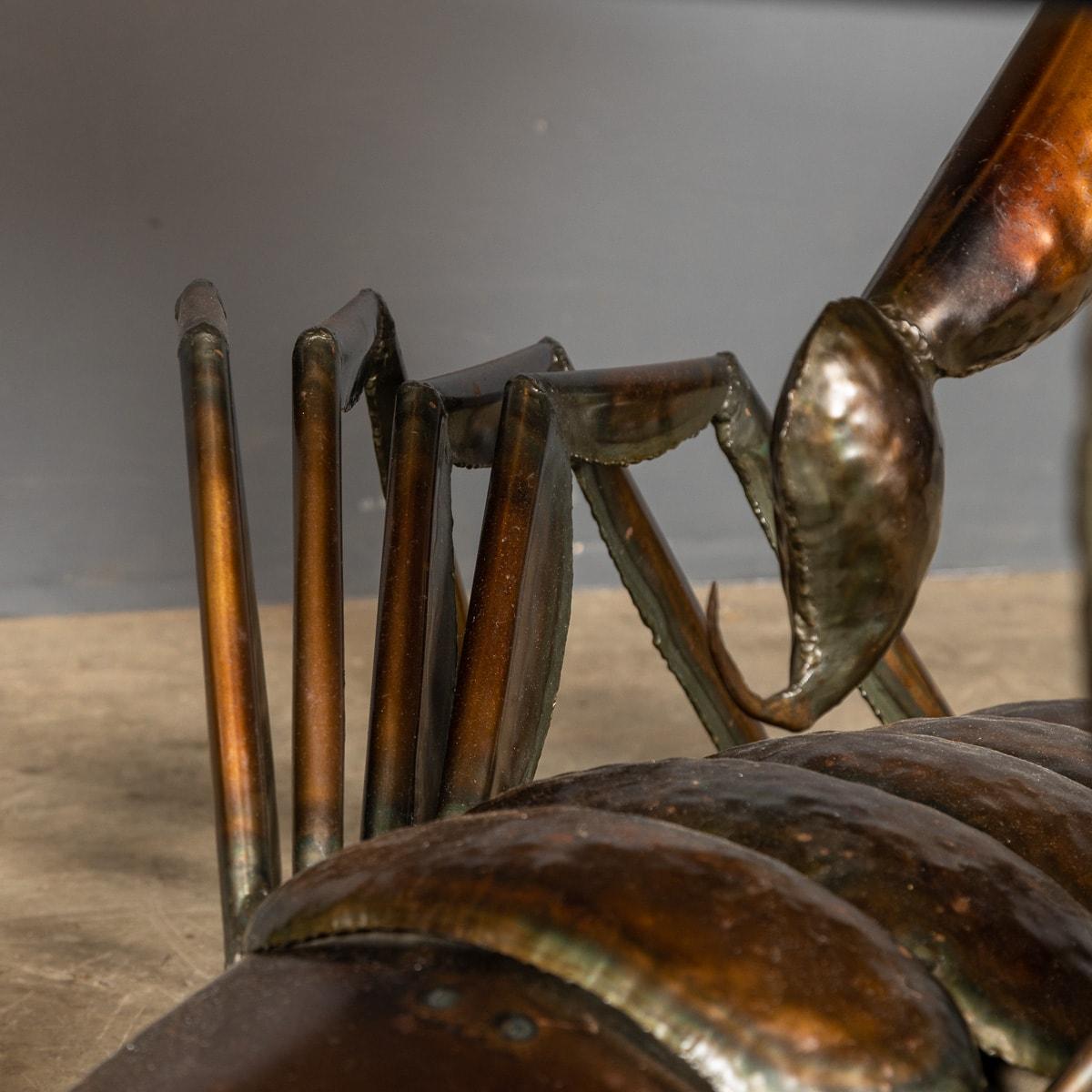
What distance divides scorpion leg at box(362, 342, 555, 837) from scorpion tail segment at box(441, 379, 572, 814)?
0.04m

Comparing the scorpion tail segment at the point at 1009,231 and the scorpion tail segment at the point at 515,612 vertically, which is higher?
the scorpion tail segment at the point at 1009,231

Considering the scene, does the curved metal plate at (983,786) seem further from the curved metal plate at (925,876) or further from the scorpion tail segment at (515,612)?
the scorpion tail segment at (515,612)

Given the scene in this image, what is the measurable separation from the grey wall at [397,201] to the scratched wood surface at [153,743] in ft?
1.13

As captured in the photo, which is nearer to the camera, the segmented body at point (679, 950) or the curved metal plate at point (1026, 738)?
the segmented body at point (679, 950)

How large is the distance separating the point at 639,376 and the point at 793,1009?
69 cm

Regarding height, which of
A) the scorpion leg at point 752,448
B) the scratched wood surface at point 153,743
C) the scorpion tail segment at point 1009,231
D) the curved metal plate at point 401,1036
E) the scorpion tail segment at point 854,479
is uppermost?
the scorpion tail segment at point 1009,231

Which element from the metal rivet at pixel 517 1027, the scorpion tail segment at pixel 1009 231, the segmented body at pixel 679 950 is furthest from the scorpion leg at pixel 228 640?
the scorpion tail segment at pixel 1009 231

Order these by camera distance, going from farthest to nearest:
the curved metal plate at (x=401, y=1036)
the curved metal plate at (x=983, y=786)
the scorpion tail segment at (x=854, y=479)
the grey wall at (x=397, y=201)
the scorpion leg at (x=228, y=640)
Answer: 1. the grey wall at (x=397, y=201)
2. the scorpion leg at (x=228, y=640)
3. the curved metal plate at (x=983, y=786)
4. the curved metal plate at (x=401, y=1036)
5. the scorpion tail segment at (x=854, y=479)

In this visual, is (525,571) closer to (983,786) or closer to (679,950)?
(983,786)

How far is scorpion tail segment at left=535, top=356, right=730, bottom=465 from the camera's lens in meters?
1.07

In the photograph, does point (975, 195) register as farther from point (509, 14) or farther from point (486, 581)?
point (509, 14)

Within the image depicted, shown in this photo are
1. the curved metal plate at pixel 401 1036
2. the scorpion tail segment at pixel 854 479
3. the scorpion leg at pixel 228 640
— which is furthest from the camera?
the scorpion leg at pixel 228 640

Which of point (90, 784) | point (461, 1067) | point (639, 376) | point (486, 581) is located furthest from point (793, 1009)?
point (90, 784)

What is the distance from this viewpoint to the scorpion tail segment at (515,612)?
0.91 meters
